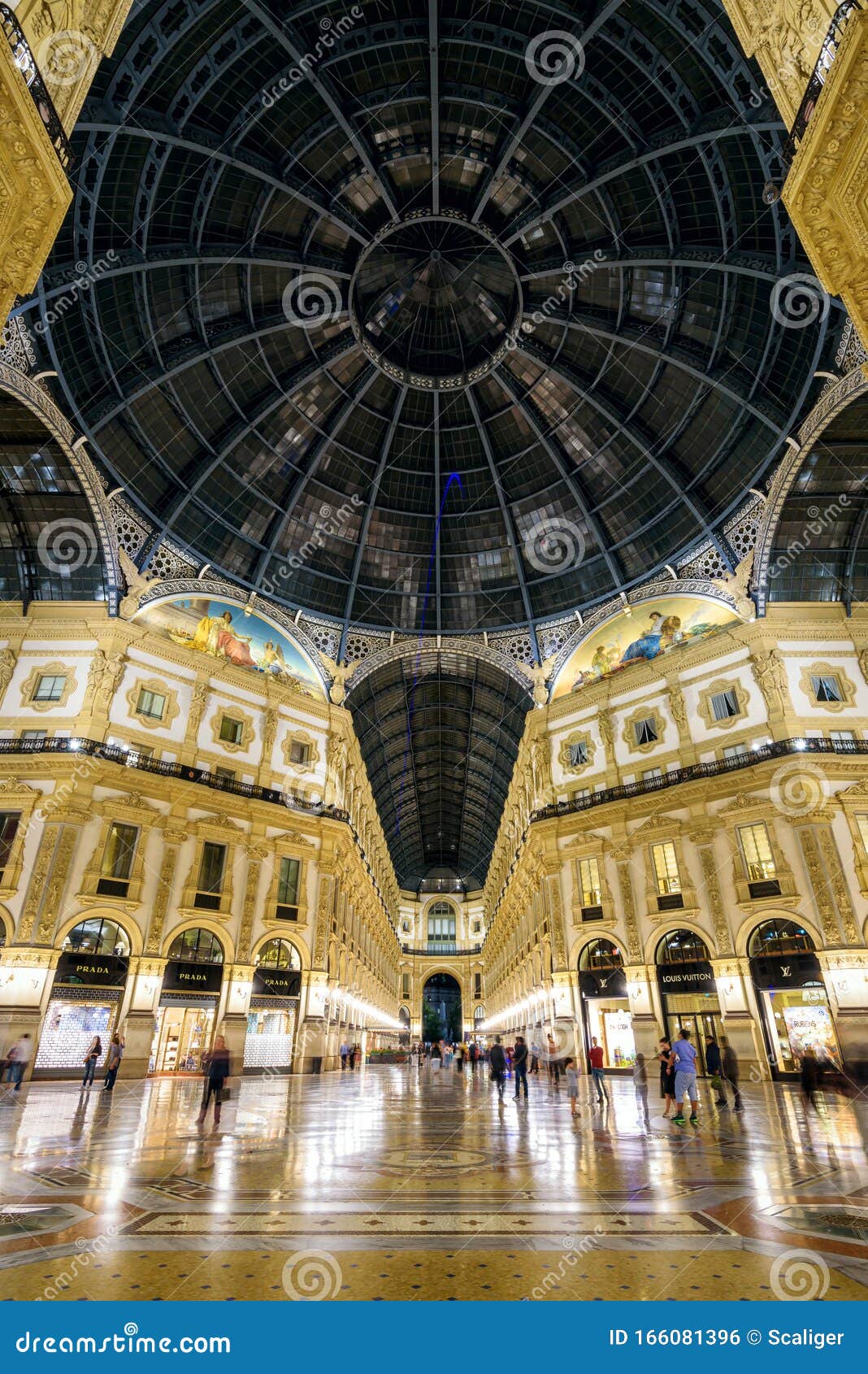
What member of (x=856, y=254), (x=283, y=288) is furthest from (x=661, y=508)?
(x=856, y=254)

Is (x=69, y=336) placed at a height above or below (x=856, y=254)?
above

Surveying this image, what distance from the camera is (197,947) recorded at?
1096 inches

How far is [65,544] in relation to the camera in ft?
98.8

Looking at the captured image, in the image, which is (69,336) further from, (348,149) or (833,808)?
(833,808)

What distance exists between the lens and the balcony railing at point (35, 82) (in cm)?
928

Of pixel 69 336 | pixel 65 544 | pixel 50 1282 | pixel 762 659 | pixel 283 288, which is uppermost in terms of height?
pixel 283 288

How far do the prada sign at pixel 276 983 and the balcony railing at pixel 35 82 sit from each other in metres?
27.9

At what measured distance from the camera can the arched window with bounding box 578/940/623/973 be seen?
2983cm

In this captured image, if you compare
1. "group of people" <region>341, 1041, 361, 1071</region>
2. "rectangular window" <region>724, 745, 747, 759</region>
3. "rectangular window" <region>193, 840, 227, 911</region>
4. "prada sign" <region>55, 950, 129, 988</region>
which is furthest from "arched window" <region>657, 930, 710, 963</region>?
"prada sign" <region>55, 950, 129, 988</region>

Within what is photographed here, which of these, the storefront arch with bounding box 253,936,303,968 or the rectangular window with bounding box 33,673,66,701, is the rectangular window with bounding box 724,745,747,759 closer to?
the storefront arch with bounding box 253,936,303,968

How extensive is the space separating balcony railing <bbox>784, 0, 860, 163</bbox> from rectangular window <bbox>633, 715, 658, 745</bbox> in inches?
938

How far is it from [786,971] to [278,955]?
20772 millimetres

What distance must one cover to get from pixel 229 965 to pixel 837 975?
2316cm

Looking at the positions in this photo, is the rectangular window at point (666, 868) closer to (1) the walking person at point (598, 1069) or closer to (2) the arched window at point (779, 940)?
(2) the arched window at point (779, 940)
